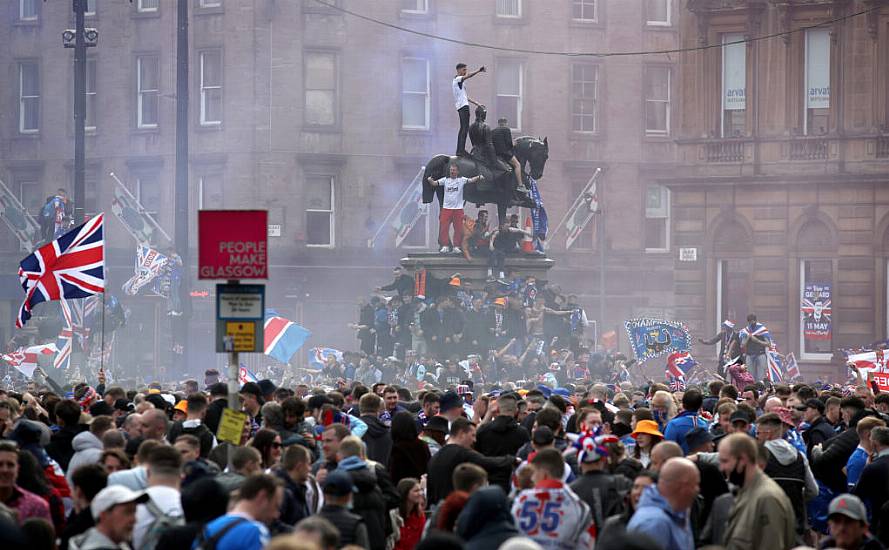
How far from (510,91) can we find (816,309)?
15245 millimetres

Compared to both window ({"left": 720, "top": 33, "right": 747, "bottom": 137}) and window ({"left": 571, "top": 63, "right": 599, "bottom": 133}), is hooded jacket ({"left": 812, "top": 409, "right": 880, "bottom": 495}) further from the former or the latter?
window ({"left": 571, "top": 63, "right": 599, "bottom": 133})

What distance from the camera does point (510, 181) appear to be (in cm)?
3089

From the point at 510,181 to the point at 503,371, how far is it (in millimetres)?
3543

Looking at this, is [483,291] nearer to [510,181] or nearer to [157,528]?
[510,181]

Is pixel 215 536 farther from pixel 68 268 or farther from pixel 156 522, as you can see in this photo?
pixel 68 268

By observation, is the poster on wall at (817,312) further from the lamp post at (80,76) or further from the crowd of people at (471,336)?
the lamp post at (80,76)

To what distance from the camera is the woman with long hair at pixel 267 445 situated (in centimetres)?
1068

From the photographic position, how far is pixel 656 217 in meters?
54.4

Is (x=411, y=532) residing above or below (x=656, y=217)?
below

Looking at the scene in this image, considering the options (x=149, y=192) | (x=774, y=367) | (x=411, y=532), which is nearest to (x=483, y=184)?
(x=774, y=367)

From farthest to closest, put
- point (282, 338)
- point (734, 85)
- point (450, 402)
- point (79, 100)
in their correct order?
point (734, 85)
point (79, 100)
point (282, 338)
point (450, 402)

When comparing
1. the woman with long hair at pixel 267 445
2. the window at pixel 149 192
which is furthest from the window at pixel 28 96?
the woman with long hair at pixel 267 445

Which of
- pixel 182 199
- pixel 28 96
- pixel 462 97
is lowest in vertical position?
pixel 182 199

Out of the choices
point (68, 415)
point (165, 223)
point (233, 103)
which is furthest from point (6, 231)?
point (68, 415)
